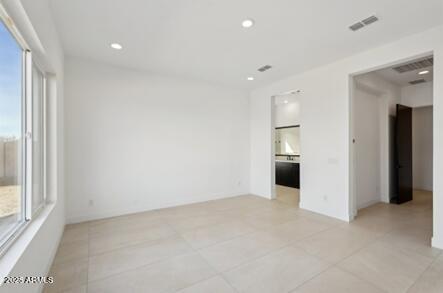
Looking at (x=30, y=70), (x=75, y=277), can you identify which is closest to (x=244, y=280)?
(x=75, y=277)

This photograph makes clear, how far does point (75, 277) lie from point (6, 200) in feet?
3.51

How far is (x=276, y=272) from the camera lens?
2.22 meters

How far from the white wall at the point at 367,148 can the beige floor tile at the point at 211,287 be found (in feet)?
12.5

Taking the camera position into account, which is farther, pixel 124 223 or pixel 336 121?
pixel 336 121

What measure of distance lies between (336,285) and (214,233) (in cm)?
178

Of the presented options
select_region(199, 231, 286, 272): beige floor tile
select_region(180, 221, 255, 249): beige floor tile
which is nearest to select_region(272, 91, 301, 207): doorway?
select_region(180, 221, 255, 249): beige floor tile

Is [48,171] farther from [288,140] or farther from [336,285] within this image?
[288,140]

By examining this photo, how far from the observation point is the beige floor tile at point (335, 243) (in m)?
2.58

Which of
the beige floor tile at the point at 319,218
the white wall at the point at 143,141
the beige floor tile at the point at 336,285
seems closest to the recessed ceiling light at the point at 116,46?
the white wall at the point at 143,141

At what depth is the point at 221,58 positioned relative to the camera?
3.79 meters

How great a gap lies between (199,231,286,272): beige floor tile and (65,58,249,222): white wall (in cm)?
223

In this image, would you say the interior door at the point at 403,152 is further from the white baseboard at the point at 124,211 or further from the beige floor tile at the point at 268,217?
the white baseboard at the point at 124,211

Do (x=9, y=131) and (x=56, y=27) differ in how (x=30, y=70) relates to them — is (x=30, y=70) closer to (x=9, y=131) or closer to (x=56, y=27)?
(x=9, y=131)

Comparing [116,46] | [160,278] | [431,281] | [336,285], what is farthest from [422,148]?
[116,46]
